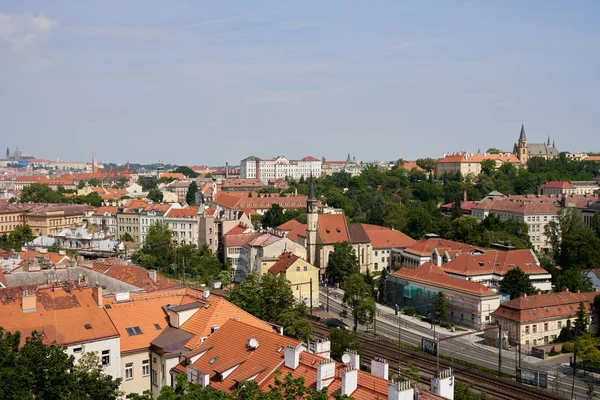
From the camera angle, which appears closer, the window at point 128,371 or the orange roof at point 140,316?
the window at point 128,371

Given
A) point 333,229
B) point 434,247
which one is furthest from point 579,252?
point 333,229

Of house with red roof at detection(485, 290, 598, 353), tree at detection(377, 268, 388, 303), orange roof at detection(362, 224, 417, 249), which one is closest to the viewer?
house with red roof at detection(485, 290, 598, 353)

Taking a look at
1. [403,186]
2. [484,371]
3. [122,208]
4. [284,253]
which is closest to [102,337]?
[484,371]

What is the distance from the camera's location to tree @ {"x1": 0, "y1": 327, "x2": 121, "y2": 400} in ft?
52.8

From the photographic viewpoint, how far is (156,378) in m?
26.8

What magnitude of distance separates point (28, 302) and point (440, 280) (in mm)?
38887

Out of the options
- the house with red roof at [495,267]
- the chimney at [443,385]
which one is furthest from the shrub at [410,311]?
the chimney at [443,385]

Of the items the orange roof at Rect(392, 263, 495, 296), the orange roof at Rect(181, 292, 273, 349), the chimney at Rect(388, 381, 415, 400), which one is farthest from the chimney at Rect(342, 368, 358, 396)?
the orange roof at Rect(392, 263, 495, 296)

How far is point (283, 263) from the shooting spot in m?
57.9

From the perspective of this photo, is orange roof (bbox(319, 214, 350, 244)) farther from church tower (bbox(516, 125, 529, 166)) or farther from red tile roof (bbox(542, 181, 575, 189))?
church tower (bbox(516, 125, 529, 166))

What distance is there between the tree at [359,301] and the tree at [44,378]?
104 feet

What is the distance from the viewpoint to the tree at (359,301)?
4756 centimetres

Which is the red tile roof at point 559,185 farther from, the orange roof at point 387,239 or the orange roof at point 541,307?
the orange roof at point 541,307

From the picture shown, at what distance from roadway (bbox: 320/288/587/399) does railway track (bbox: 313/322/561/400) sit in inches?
97.6
